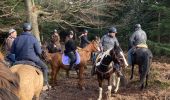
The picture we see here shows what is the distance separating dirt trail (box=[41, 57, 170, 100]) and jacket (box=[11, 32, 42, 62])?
13.3 feet

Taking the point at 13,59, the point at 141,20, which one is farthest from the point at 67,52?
the point at 141,20

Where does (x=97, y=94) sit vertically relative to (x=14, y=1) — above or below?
below

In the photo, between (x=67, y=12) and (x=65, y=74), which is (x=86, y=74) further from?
(x=67, y=12)

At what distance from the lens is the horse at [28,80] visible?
323 inches

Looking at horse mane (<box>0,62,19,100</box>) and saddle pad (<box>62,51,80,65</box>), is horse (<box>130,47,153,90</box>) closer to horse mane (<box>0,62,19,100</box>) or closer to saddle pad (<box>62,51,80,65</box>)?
saddle pad (<box>62,51,80,65</box>)

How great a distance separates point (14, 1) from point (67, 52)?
328 inches

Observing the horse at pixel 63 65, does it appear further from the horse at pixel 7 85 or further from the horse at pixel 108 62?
the horse at pixel 7 85

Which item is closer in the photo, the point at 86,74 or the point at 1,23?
the point at 86,74

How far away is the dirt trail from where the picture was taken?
1378 cm

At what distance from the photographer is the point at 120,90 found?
585 inches

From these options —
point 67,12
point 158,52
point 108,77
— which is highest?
point 67,12

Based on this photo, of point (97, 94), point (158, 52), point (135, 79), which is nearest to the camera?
point (97, 94)

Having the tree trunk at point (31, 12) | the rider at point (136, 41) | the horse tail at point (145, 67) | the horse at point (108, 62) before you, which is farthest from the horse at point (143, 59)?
the tree trunk at point (31, 12)

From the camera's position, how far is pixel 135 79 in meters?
16.6
